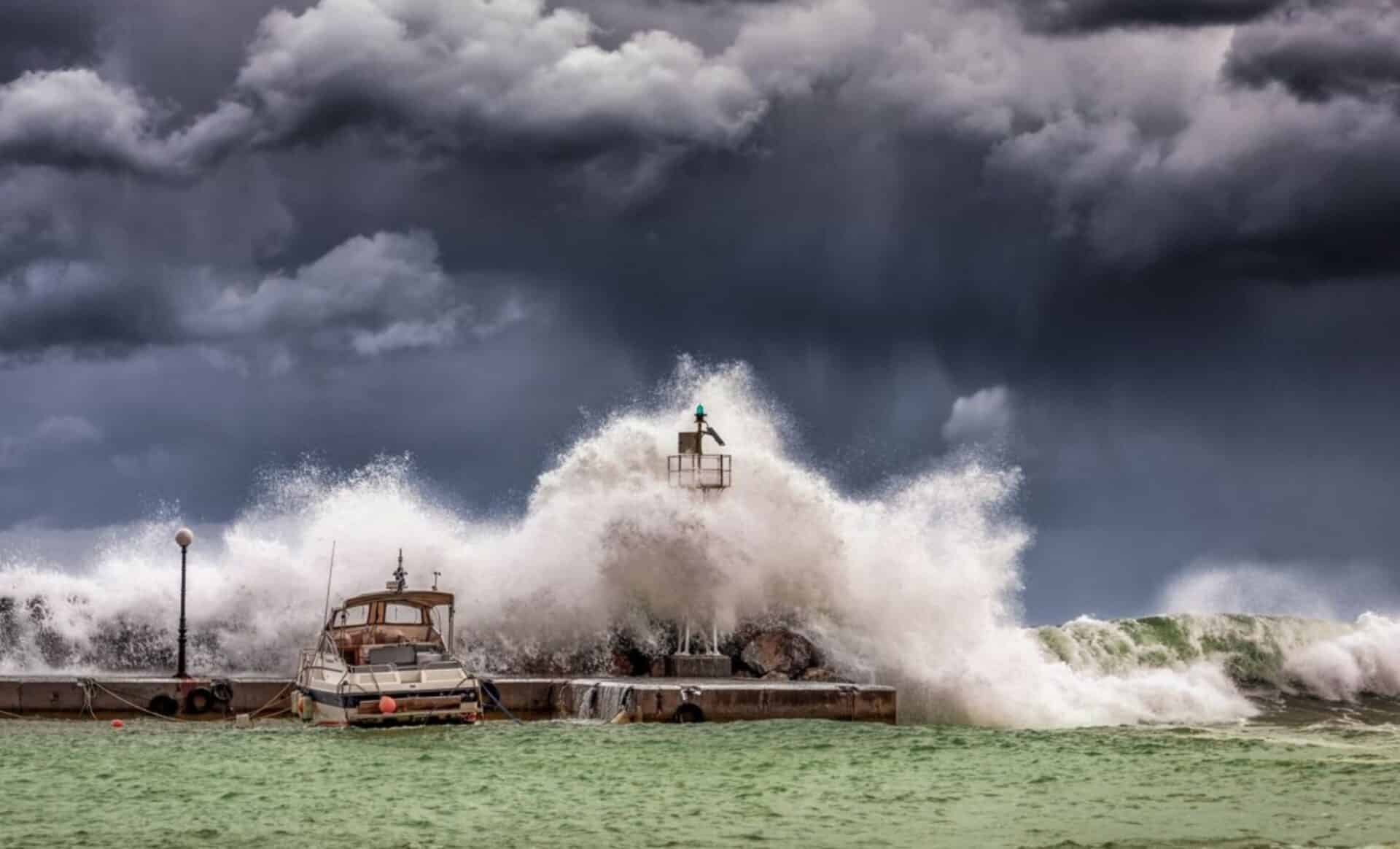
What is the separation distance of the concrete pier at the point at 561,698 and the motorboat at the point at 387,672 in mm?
1522

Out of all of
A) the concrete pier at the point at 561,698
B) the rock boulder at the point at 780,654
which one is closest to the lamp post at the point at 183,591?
the concrete pier at the point at 561,698

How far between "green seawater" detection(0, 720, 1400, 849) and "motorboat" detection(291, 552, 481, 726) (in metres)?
0.41

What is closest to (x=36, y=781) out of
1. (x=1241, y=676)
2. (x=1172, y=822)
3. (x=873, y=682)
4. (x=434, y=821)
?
(x=434, y=821)

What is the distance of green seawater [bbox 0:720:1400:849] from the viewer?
19516 millimetres

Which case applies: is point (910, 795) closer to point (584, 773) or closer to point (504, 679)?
point (584, 773)

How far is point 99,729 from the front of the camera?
30.5 metres

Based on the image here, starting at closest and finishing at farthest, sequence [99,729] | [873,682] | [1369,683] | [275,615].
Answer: [99,729] → [873,682] → [275,615] → [1369,683]

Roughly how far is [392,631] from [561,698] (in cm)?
334

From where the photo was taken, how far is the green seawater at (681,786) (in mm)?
19516

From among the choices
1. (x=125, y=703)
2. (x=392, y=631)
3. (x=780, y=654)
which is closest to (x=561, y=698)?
(x=392, y=631)

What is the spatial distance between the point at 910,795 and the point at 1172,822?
3804 millimetres

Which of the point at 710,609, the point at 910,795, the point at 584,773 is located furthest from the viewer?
the point at 710,609

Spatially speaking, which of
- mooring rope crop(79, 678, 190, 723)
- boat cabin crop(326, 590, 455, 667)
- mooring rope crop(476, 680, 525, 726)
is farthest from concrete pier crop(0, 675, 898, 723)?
boat cabin crop(326, 590, 455, 667)

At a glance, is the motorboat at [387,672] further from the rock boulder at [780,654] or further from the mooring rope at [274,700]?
the rock boulder at [780,654]
